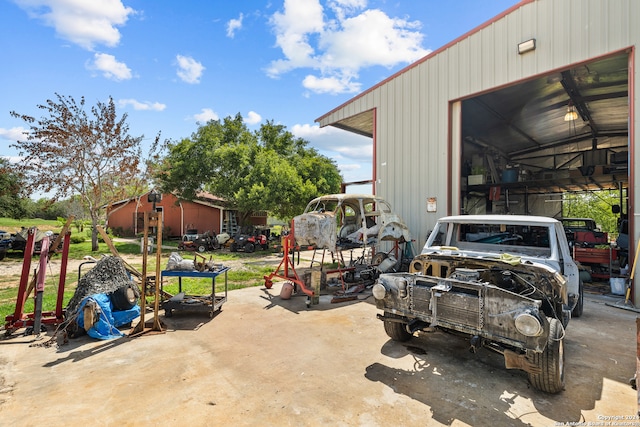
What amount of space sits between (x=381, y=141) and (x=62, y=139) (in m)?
14.5

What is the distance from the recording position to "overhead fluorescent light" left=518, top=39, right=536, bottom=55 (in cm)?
671

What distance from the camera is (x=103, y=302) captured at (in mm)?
4512

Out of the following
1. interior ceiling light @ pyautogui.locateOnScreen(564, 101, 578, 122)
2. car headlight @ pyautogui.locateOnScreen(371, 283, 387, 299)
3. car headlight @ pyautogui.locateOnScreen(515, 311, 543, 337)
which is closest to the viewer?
car headlight @ pyautogui.locateOnScreen(515, 311, 543, 337)

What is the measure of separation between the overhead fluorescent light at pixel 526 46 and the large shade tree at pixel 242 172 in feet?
34.9

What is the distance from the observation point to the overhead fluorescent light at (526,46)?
671cm

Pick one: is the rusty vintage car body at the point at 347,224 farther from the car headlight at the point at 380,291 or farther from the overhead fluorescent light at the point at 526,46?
the overhead fluorescent light at the point at 526,46

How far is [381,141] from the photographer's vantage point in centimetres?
988

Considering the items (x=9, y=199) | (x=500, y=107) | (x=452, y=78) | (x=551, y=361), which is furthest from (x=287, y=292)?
(x=9, y=199)

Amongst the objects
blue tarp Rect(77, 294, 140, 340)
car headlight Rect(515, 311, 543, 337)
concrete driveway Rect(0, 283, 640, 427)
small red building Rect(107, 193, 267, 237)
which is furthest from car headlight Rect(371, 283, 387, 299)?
small red building Rect(107, 193, 267, 237)

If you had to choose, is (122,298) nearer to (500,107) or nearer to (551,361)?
(551,361)

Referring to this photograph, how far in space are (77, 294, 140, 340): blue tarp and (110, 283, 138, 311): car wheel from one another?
0.06m

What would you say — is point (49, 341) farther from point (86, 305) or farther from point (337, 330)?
point (337, 330)

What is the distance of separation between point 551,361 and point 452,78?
Result: 24.4ft

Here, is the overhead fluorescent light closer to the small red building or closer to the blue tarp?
the blue tarp
